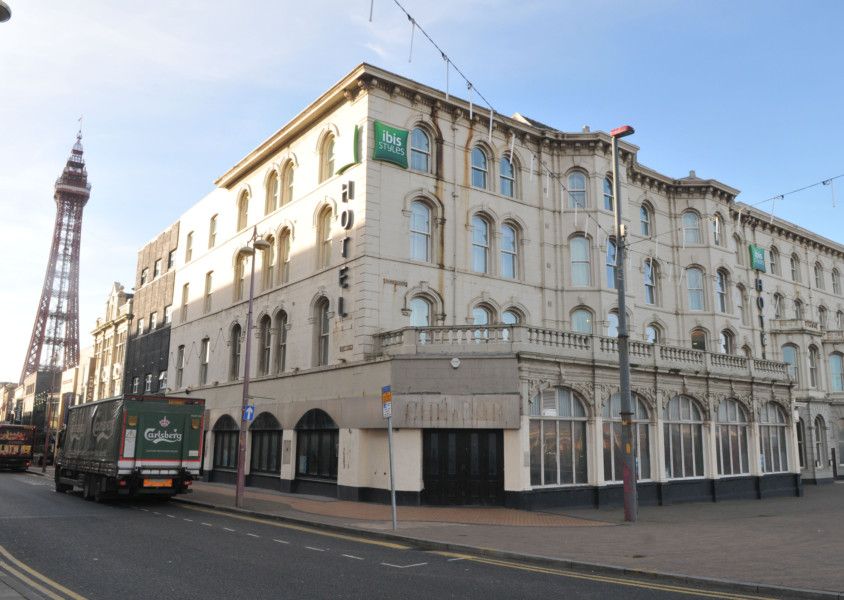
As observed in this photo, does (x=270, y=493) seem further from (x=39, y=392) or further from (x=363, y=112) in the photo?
(x=39, y=392)

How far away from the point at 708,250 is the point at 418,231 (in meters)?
17.1

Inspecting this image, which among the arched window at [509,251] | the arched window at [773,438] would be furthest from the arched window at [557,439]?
the arched window at [773,438]

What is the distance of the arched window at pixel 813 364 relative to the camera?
43.1 meters

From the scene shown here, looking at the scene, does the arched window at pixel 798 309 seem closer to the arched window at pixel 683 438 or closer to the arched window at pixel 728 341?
the arched window at pixel 728 341

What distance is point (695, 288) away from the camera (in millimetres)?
35312

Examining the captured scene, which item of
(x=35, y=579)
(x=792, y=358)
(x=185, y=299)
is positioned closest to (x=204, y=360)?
(x=185, y=299)

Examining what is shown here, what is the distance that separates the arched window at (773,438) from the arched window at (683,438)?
4.56m

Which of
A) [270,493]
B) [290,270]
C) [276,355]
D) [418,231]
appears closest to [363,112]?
[418,231]

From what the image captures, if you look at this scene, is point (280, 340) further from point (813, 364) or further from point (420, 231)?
point (813, 364)

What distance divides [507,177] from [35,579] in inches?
956

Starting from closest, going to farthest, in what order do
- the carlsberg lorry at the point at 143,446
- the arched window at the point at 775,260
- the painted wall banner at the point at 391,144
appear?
1. the carlsberg lorry at the point at 143,446
2. the painted wall banner at the point at 391,144
3. the arched window at the point at 775,260

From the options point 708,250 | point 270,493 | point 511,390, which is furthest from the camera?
point 708,250

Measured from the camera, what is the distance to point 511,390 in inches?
862

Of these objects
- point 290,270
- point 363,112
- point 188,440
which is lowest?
point 188,440
